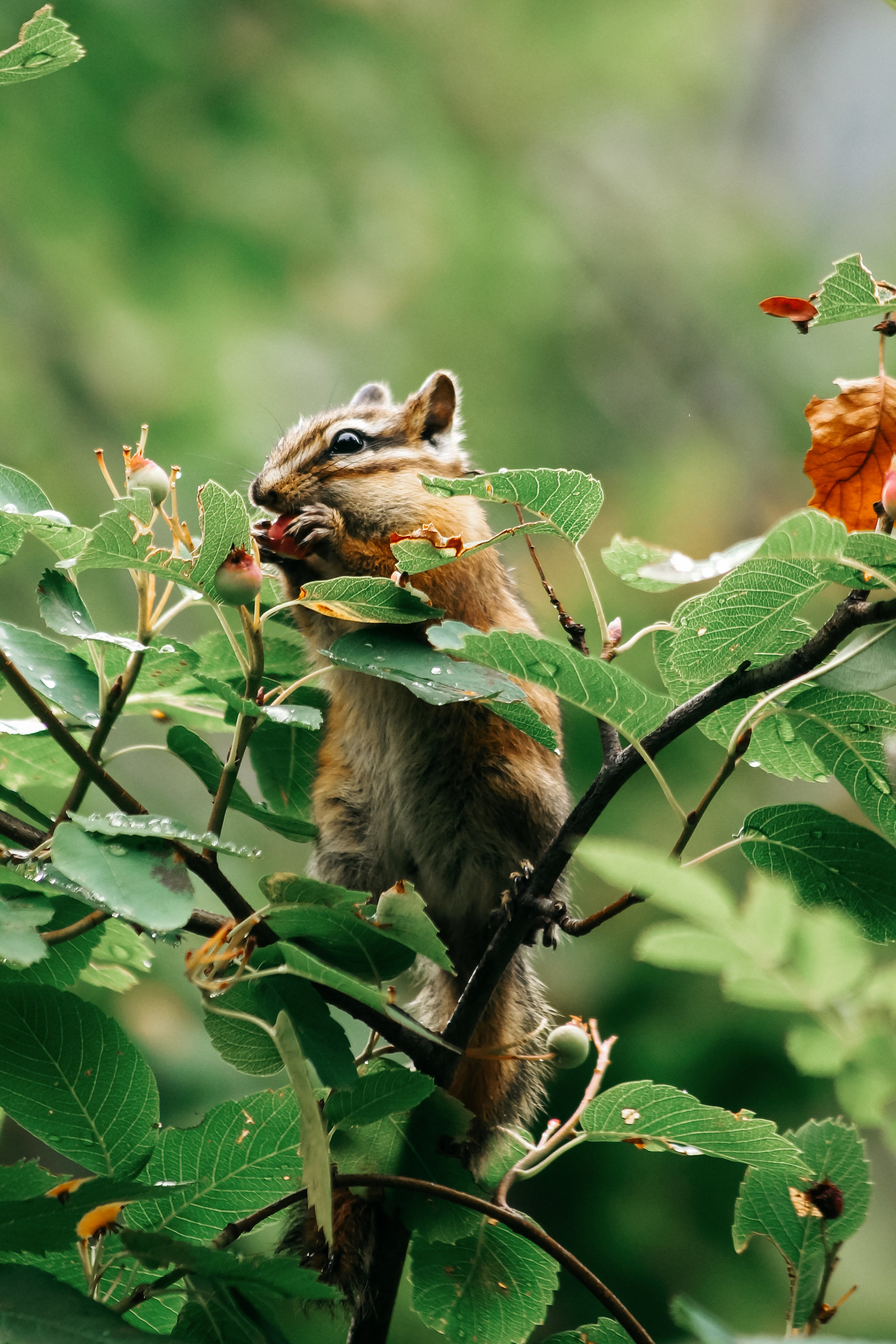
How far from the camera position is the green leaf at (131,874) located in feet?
2.17

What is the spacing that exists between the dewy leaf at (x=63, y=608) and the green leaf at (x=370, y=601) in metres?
0.13

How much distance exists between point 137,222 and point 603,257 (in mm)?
1768

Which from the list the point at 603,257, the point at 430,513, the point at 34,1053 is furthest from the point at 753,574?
the point at 603,257

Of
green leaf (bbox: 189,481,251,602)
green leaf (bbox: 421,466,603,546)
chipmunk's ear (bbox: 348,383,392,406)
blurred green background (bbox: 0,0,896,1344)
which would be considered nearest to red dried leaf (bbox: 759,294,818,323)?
green leaf (bbox: 421,466,603,546)

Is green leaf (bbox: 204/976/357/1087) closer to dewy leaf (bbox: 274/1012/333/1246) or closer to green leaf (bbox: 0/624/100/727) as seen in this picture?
dewy leaf (bbox: 274/1012/333/1246)

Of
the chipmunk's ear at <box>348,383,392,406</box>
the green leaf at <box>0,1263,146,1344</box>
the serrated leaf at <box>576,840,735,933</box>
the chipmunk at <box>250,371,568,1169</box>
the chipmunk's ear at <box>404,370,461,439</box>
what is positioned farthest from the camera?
the chipmunk's ear at <box>348,383,392,406</box>

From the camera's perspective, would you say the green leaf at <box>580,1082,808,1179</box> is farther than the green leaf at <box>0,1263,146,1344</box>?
Yes

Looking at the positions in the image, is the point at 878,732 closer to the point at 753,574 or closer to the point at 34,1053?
the point at 753,574

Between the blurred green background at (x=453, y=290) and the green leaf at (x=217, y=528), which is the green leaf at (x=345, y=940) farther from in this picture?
the blurred green background at (x=453, y=290)

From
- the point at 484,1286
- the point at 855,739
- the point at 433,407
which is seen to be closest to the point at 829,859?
the point at 855,739

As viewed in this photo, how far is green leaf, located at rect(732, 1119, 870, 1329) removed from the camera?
875mm

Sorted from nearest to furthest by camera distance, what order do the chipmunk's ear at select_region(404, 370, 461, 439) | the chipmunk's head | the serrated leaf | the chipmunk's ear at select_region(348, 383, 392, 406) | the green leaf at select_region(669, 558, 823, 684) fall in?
the serrated leaf
the green leaf at select_region(669, 558, 823, 684)
the chipmunk's head
the chipmunk's ear at select_region(404, 370, 461, 439)
the chipmunk's ear at select_region(348, 383, 392, 406)

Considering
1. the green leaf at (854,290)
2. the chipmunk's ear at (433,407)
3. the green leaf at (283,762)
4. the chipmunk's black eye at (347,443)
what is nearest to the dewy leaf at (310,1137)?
the green leaf at (283,762)

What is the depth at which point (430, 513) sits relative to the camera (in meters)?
1.71
